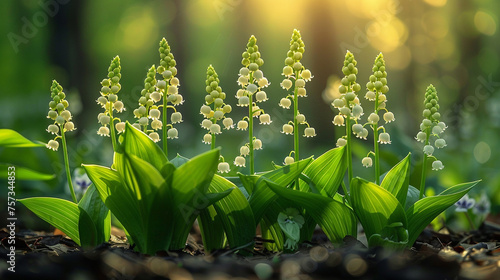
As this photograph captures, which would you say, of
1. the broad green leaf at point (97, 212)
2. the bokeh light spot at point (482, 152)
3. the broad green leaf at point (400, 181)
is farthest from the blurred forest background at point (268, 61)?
the broad green leaf at point (400, 181)

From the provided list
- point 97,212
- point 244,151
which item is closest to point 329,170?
point 244,151

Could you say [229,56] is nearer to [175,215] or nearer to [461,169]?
[461,169]

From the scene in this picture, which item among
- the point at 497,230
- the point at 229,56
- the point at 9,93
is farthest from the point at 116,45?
the point at 497,230

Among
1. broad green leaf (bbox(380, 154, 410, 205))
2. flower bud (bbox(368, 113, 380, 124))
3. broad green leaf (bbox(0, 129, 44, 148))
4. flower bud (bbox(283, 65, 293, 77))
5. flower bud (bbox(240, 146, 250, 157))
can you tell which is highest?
flower bud (bbox(283, 65, 293, 77))

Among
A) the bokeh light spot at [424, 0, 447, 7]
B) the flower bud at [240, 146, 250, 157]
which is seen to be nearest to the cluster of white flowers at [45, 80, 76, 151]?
the flower bud at [240, 146, 250, 157]

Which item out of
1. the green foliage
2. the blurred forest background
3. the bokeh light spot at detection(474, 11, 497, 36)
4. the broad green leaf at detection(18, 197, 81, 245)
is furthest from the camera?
the bokeh light spot at detection(474, 11, 497, 36)

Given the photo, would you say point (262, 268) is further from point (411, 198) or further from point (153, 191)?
point (411, 198)

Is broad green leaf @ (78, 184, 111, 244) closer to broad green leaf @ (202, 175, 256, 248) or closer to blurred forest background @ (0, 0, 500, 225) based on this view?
broad green leaf @ (202, 175, 256, 248)
